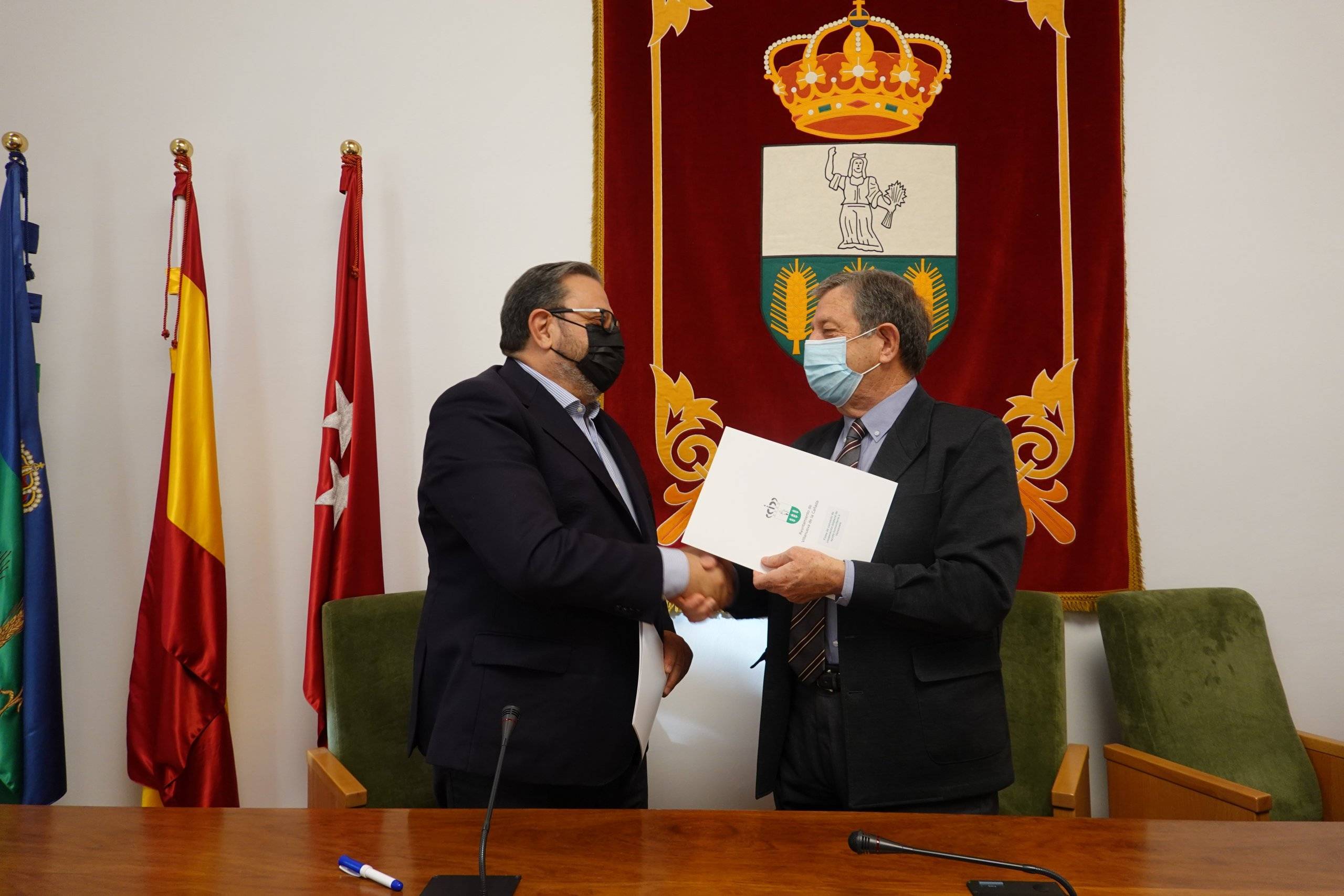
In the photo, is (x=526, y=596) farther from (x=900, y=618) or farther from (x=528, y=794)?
(x=900, y=618)

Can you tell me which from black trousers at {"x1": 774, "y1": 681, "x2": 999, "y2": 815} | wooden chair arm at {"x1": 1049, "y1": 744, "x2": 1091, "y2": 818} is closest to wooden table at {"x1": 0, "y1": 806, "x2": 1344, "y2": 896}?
black trousers at {"x1": 774, "y1": 681, "x2": 999, "y2": 815}

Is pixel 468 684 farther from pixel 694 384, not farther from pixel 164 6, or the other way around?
pixel 164 6

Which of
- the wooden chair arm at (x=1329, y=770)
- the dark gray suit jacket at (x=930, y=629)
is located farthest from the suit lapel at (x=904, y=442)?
the wooden chair arm at (x=1329, y=770)

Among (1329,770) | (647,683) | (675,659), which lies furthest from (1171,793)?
(647,683)

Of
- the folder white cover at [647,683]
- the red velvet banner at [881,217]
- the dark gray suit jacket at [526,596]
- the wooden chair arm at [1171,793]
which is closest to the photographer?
the dark gray suit jacket at [526,596]

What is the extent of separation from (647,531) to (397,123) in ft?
6.26

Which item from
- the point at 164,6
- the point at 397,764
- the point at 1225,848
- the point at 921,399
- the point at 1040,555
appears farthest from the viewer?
the point at 164,6

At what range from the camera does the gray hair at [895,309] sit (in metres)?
2.04

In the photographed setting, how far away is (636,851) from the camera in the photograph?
4.37 feet

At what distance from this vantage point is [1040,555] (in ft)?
9.61

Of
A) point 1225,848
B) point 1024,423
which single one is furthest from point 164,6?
point 1225,848

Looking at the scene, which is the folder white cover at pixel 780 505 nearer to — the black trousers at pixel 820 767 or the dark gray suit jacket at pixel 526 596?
the dark gray suit jacket at pixel 526 596

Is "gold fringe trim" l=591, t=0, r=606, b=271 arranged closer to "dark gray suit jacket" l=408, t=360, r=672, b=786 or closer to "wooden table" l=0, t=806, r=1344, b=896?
"dark gray suit jacket" l=408, t=360, r=672, b=786

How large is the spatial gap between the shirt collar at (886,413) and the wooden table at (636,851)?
837mm
